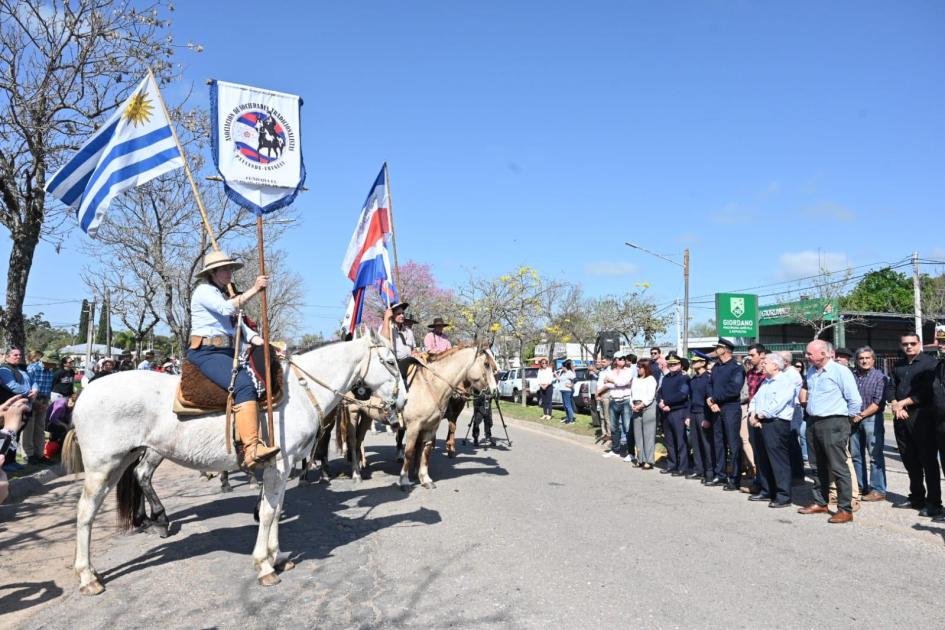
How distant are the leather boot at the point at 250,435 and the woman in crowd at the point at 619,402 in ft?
27.1

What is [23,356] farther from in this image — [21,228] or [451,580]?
[451,580]

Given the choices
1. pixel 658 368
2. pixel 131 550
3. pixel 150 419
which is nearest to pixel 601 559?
pixel 150 419

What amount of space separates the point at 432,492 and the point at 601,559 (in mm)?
3599

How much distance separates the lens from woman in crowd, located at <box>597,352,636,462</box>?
12.1 m

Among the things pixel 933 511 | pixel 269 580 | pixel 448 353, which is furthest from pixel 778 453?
pixel 269 580

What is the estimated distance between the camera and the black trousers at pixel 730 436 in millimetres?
9086

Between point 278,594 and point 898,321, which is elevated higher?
point 898,321

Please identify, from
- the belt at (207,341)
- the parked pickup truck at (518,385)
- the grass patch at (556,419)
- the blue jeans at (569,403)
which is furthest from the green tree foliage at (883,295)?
the belt at (207,341)

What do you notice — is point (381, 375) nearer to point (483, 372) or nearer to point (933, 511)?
point (483, 372)

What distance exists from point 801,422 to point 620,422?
3.59 meters

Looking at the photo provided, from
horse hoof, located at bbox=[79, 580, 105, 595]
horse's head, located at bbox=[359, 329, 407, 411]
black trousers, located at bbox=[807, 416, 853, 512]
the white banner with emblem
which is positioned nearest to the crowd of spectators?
black trousers, located at bbox=[807, 416, 853, 512]

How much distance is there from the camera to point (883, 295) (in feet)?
175

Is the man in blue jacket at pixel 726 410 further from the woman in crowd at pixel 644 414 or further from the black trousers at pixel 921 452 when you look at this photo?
the black trousers at pixel 921 452

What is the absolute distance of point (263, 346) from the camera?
570cm
